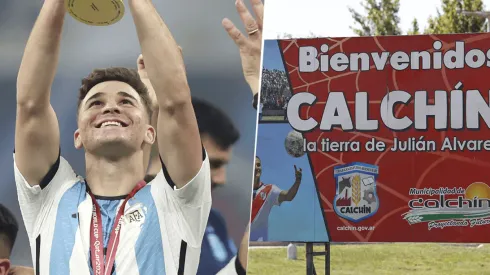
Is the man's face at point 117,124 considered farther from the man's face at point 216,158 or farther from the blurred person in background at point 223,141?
the man's face at point 216,158

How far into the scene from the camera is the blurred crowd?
856 centimetres

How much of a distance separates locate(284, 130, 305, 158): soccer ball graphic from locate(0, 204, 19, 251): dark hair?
550cm

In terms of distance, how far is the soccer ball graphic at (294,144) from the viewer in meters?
8.51

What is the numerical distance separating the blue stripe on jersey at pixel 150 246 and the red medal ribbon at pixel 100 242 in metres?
0.08

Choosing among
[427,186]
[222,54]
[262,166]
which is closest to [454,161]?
[427,186]

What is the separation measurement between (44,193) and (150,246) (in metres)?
0.48

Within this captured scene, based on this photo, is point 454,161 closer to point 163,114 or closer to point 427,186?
point 427,186

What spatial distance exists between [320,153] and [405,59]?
1.30 metres

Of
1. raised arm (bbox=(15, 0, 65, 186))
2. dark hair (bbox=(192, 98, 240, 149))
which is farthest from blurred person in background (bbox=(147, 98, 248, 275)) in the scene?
raised arm (bbox=(15, 0, 65, 186))

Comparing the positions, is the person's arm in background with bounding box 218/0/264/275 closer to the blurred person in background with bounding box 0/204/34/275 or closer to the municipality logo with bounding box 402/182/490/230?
the blurred person in background with bounding box 0/204/34/275

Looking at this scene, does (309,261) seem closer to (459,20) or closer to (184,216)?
(184,216)

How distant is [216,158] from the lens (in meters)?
3.03

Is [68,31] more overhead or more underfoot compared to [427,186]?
more overhead

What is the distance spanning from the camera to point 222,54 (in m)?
3.08
